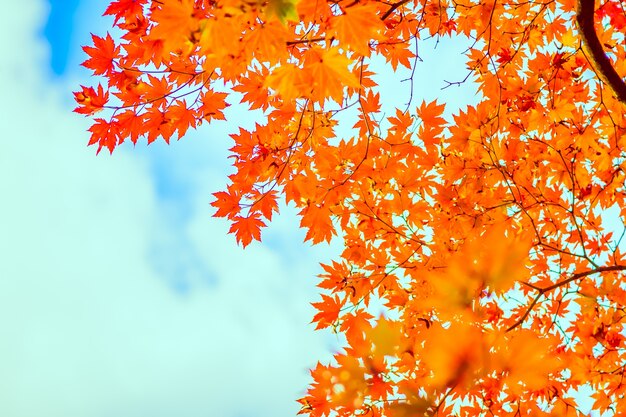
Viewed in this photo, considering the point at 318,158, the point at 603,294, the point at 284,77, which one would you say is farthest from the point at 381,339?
the point at 603,294

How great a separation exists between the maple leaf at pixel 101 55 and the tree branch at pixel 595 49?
2.54 meters

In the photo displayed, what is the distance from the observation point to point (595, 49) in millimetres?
2260

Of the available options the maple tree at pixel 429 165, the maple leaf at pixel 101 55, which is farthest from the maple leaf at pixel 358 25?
the maple leaf at pixel 101 55

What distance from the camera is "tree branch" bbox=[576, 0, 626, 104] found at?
221cm

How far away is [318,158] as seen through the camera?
2979 mm

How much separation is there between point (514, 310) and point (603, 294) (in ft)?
2.07

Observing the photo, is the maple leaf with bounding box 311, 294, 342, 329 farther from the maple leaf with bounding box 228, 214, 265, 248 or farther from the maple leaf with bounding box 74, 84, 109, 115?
the maple leaf with bounding box 74, 84, 109, 115

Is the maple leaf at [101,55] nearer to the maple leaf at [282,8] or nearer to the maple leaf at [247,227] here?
the maple leaf at [247,227]

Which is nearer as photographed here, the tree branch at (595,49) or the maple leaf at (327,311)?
the tree branch at (595,49)

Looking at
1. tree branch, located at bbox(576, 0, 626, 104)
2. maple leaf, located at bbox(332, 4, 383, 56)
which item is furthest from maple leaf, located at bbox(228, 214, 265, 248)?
tree branch, located at bbox(576, 0, 626, 104)

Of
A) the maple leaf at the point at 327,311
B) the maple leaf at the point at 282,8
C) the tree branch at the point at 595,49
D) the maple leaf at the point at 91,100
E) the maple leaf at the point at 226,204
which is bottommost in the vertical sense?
the maple leaf at the point at 327,311

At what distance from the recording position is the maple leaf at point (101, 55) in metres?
2.53

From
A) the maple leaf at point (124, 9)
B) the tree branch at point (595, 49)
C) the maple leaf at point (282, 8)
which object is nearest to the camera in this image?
the maple leaf at point (282, 8)

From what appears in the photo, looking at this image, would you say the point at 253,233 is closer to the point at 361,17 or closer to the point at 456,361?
the point at 361,17
